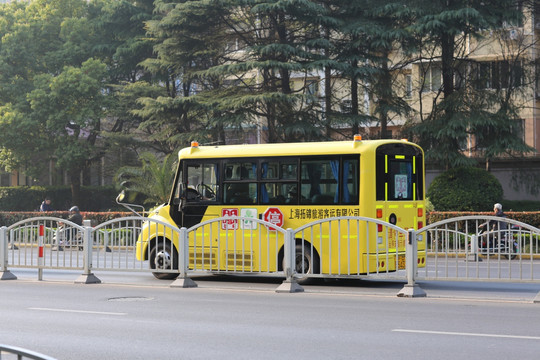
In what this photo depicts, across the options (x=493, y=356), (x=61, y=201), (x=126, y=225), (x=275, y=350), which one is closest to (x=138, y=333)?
(x=275, y=350)

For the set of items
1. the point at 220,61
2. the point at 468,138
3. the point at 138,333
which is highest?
the point at 220,61

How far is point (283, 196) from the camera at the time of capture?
57.6ft

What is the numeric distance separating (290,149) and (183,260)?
11.1 feet

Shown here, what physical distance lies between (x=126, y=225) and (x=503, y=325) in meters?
8.42

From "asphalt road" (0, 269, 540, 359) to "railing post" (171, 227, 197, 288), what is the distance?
0.31 metres

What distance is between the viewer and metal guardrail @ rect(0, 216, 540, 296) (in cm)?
1339

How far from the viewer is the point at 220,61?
37.7m

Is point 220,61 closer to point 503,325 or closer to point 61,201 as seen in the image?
point 61,201

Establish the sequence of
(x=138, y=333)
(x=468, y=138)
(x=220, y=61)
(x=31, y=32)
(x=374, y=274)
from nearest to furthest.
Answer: (x=138, y=333)
(x=374, y=274)
(x=468, y=138)
(x=220, y=61)
(x=31, y=32)

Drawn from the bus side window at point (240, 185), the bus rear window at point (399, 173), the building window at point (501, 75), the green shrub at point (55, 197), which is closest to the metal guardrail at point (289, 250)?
the bus side window at point (240, 185)

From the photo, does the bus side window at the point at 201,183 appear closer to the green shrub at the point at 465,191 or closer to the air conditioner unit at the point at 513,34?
the green shrub at the point at 465,191

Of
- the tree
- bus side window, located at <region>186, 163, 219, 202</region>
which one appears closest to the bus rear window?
bus side window, located at <region>186, 163, 219, 202</region>

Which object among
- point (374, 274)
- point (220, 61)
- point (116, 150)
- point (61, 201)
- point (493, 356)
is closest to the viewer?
point (493, 356)

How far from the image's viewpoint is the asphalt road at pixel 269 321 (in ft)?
29.7
